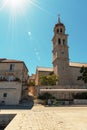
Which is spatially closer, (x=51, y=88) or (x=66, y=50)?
(x=51, y=88)

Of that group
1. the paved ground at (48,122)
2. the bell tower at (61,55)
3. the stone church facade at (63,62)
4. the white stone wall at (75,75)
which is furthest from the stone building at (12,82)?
the white stone wall at (75,75)

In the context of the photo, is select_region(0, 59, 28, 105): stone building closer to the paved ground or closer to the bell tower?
the bell tower

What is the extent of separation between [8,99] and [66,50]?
34978 millimetres

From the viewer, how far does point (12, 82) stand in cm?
3544

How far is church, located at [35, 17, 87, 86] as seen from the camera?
55.5 m

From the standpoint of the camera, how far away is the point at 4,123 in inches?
680

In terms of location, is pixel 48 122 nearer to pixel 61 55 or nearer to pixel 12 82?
pixel 12 82

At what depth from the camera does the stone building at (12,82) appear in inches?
1330

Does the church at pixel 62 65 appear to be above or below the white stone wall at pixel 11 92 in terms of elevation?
above

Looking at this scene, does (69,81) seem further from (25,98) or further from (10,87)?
(10,87)

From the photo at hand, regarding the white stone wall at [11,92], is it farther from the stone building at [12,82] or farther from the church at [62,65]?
the church at [62,65]

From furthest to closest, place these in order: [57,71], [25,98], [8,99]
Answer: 1. [57,71]
2. [25,98]
3. [8,99]

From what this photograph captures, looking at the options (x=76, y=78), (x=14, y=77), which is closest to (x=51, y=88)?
(x=14, y=77)

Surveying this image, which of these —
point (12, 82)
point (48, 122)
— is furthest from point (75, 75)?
point (48, 122)
